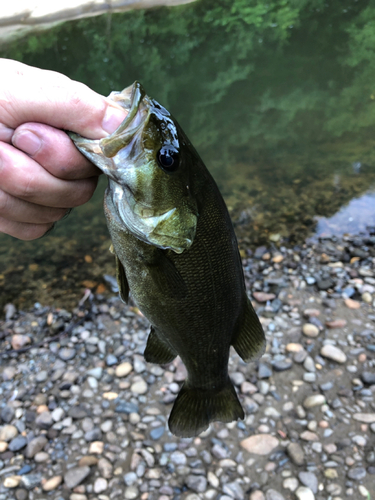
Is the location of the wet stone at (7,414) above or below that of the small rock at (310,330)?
above

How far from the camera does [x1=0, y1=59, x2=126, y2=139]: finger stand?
1345 mm

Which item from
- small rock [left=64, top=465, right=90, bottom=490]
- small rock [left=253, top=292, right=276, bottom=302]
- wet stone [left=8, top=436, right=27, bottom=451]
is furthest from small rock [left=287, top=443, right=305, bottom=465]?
wet stone [left=8, top=436, right=27, bottom=451]

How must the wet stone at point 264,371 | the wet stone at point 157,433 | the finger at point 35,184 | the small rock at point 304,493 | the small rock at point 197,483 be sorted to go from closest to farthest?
the finger at point 35,184
the small rock at point 304,493
the small rock at point 197,483
the wet stone at point 157,433
the wet stone at point 264,371

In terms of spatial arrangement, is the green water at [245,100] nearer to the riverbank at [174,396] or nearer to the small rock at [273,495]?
the riverbank at [174,396]

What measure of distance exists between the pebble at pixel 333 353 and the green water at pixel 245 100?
193 centimetres

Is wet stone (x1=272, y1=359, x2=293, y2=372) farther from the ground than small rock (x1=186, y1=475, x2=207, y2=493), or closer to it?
farther from the ground

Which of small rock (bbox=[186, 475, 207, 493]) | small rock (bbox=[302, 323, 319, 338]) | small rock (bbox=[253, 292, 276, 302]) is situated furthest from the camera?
small rock (bbox=[253, 292, 276, 302])

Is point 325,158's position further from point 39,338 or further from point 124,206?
point 124,206

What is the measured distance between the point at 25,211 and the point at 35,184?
0.75ft

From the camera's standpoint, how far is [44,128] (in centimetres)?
141

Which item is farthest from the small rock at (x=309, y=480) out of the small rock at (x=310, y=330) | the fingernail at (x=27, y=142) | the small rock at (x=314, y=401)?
the fingernail at (x=27, y=142)

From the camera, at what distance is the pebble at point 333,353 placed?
11.3 ft

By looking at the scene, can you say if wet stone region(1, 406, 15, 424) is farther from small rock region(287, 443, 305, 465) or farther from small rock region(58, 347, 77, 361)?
small rock region(287, 443, 305, 465)

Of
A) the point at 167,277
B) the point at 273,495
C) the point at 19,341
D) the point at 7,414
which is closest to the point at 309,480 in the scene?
the point at 273,495
